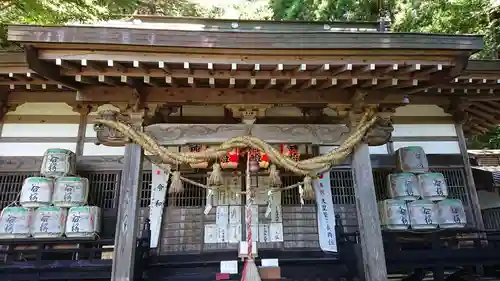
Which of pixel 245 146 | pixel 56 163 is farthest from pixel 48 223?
pixel 245 146

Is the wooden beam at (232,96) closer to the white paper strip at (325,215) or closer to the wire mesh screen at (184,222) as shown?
the white paper strip at (325,215)

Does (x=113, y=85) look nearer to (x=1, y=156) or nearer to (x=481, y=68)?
(x=1, y=156)

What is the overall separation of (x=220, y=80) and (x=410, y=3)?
429 inches

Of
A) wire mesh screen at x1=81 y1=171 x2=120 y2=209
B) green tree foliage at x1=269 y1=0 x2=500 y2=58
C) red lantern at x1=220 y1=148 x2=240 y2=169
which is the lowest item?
wire mesh screen at x1=81 y1=171 x2=120 y2=209

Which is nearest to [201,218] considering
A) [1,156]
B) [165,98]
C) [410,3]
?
[165,98]

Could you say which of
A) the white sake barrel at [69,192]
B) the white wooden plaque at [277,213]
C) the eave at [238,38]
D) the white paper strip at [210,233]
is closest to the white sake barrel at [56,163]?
the white sake barrel at [69,192]

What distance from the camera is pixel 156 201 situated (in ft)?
20.2

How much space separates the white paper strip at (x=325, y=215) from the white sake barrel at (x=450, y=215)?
1.90 meters

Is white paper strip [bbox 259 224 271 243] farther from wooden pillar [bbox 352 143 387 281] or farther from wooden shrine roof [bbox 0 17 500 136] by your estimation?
wooden shrine roof [bbox 0 17 500 136]

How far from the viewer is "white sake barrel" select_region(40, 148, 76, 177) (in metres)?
5.62

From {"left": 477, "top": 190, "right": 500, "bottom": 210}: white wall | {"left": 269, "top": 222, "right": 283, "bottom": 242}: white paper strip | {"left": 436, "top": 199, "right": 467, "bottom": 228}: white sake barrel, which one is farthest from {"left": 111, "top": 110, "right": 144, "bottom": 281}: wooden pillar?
{"left": 477, "top": 190, "right": 500, "bottom": 210}: white wall

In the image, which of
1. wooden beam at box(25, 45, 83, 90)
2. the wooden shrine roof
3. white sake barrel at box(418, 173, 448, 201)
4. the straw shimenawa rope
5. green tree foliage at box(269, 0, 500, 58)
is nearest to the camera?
wooden beam at box(25, 45, 83, 90)

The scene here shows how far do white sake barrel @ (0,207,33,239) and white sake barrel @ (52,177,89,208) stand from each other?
48 centimetres

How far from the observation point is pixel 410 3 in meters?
12.2
